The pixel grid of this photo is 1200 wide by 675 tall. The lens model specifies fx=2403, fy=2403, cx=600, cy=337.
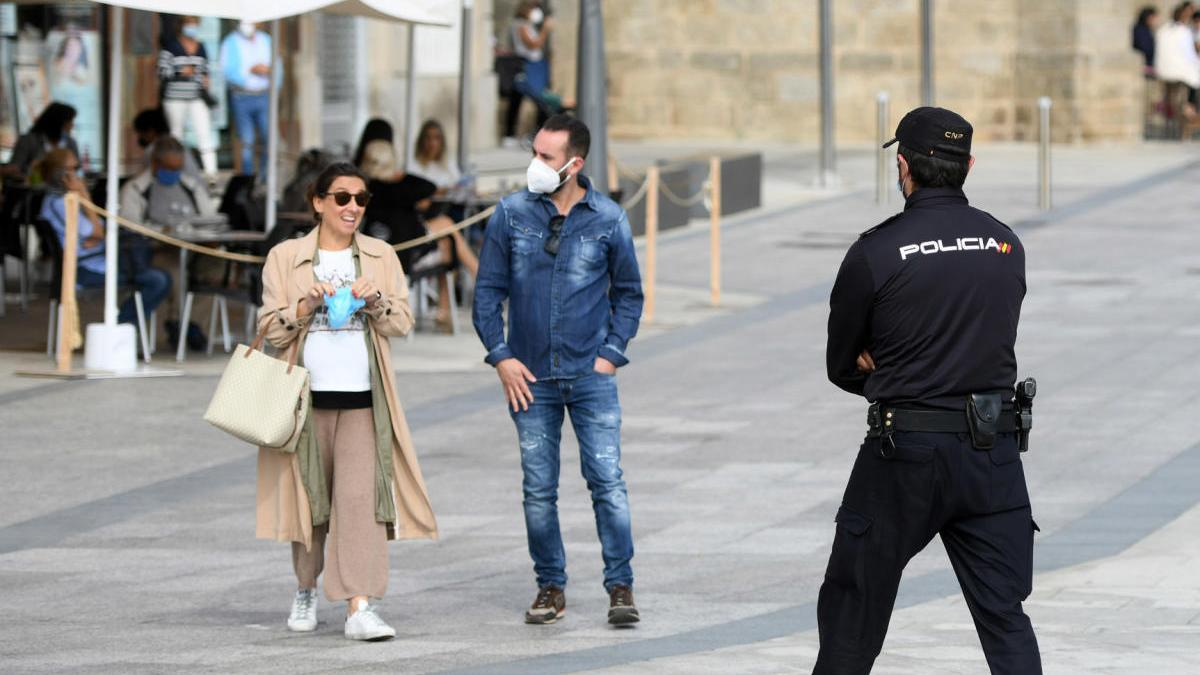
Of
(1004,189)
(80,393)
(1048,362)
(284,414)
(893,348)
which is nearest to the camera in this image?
(893,348)

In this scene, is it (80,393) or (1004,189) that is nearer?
(80,393)

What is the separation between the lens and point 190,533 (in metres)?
9.56

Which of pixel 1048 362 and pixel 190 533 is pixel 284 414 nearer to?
pixel 190 533

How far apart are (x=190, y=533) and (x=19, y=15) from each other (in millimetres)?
14185

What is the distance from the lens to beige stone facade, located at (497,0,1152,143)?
3116 cm

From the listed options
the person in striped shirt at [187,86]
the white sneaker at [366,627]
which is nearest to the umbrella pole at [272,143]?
the person in striped shirt at [187,86]

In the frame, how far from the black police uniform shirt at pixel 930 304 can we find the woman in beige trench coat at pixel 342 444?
2390mm

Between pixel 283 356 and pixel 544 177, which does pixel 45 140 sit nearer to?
pixel 283 356

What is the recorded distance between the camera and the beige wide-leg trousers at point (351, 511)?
777 centimetres

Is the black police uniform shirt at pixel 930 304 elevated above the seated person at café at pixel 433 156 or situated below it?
below

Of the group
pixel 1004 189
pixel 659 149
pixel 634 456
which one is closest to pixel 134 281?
pixel 634 456

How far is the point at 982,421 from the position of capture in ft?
18.6

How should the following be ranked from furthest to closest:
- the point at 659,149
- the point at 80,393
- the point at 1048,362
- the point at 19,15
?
1. the point at 659,149
2. the point at 19,15
3. the point at 1048,362
4. the point at 80,393

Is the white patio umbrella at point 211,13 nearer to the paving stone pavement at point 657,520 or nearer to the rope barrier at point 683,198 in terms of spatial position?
the paving stone pavement at point 657,520
